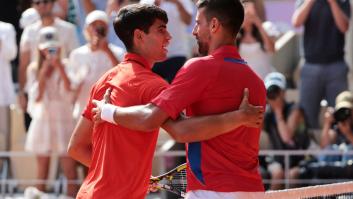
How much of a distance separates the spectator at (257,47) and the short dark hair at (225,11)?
6042 millimetres

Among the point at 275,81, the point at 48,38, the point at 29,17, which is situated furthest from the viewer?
the point at 29,17

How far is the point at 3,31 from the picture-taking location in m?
11.5

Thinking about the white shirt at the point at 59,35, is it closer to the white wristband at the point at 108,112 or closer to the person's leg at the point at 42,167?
the person's leg at the point at 42,167

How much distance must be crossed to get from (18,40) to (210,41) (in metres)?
8.77

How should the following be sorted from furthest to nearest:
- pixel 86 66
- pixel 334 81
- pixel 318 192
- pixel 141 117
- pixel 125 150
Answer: pixel 86 66 < pixel 334 81 < pixel 318 192 < pixel 125 150 < pixel 141 117

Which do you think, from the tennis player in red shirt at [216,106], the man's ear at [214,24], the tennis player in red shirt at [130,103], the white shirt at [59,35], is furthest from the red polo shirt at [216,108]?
the white shirt at [59,35]

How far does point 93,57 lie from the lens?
1055 cm

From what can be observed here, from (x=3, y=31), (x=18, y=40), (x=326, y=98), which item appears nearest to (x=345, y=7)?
(x=326, y=98)

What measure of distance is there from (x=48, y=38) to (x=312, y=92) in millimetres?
2952

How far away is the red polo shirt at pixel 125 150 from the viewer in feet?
16.1

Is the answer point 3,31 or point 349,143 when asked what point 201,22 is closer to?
point 349,143

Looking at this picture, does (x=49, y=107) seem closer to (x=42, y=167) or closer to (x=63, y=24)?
(x=42, y=167)

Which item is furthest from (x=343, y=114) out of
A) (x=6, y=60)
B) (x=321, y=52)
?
(x=6, y=60)

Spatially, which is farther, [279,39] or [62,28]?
[279,39]
